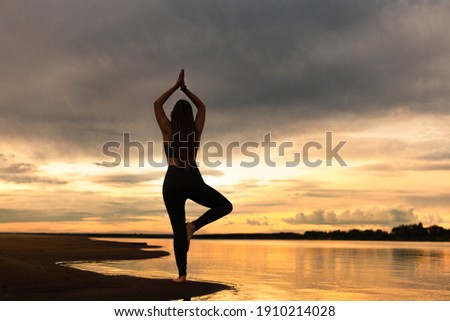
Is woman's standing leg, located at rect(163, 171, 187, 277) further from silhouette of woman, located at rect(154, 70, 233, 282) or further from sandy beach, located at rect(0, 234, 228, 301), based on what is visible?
sandy beach, located at rect(0, 234, 228, 301)

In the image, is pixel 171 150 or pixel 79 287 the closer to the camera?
pixel 171 150

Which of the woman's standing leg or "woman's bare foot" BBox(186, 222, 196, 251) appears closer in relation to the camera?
the woman's standing leg

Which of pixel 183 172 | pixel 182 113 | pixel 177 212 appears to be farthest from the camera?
pixel 177 212

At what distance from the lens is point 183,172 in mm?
8375

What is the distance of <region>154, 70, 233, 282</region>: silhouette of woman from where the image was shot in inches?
330

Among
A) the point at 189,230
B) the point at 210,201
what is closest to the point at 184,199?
the point at 210,201

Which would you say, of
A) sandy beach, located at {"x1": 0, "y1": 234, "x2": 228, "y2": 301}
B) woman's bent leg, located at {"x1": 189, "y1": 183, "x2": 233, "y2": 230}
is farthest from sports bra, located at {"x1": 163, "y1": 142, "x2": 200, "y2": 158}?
sandy beach, located at {"x1": 0, "y1": 234, "x2": 228, "y2": 301}

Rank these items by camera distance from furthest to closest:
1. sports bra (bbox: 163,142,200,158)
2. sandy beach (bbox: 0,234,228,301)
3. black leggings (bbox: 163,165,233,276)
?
sandy beach (bbox: 0,234,228,301) → sports bra (bbox: 163,142,200,158) → black leggings (bbox: 163,165,233,276)

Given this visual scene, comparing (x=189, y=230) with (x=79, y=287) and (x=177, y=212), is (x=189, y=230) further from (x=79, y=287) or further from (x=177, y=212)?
(x=79, y=287)

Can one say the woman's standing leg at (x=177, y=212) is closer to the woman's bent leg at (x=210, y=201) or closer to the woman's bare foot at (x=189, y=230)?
the woman's bare foot at (x=189, y=230)

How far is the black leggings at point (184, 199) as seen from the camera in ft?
27.4

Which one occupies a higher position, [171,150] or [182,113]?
[182,113]

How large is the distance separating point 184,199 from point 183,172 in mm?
470
